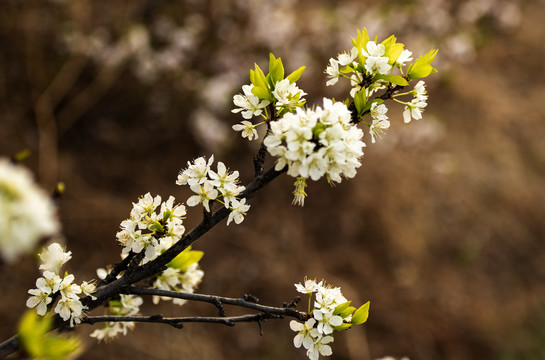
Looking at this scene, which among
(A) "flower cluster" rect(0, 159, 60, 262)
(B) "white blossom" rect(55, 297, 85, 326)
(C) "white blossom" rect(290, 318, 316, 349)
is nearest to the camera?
(A) "flower cluster" rect(0, 159, 60, 262)

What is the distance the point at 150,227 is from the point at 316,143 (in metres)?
0.48

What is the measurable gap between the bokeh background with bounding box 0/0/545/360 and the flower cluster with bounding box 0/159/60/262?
2529mm

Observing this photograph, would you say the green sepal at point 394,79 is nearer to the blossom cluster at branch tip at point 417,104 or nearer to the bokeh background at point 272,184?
the blossom cluster at branch tip at point 417,104

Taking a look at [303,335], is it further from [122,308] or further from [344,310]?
[122,308]

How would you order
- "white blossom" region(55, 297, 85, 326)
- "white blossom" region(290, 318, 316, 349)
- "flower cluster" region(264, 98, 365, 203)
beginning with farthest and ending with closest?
"white blossom" region(290, 318, 316, 349)
"white blossom" region(55, 297, 85, 326)
"flower cluster" region(264, 98, 365, 203)

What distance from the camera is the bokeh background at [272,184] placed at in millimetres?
3418

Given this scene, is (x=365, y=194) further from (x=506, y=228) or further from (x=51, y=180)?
(x=51, y=180)

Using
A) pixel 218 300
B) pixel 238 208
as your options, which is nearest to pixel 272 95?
pixel 238 208

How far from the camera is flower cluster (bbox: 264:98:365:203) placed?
0.93 m

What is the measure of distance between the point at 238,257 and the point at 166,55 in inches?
86.2

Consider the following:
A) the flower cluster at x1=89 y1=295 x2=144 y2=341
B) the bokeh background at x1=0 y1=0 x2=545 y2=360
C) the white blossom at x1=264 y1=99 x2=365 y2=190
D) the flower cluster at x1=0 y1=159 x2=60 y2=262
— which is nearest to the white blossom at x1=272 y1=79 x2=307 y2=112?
the white blossom at x1=264 y1=99 x2=365 y2=190

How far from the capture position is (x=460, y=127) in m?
4.96

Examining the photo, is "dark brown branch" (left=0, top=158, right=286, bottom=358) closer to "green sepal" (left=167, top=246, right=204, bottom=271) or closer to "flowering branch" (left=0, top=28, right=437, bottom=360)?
"flowering branch" (left=0, top=28, right=437, bottom=360)

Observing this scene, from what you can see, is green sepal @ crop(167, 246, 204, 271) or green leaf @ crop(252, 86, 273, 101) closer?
green leaf @ crop(252, 86, 273, 101)
